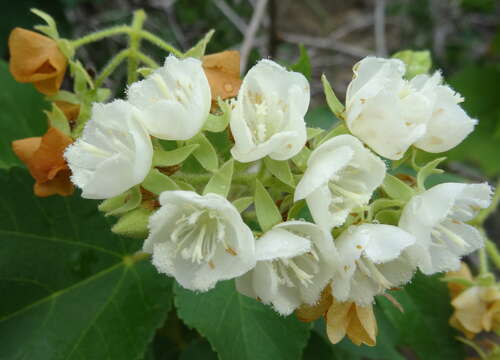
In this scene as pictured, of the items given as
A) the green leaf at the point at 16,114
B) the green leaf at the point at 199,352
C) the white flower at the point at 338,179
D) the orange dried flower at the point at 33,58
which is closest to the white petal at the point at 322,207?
the white flower at the point at 338,179

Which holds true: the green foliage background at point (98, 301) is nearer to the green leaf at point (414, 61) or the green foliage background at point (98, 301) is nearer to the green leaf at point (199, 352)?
the green leaf at point (199, 352)

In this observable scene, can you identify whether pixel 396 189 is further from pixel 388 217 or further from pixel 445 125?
pixel 445 125

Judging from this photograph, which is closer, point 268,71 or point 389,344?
point 268,71

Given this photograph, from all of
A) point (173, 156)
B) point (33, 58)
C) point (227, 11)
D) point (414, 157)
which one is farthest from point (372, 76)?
point (227, 11)

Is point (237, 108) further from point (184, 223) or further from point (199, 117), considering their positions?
point (184, 223)

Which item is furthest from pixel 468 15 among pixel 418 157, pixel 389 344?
pixel 418 157
